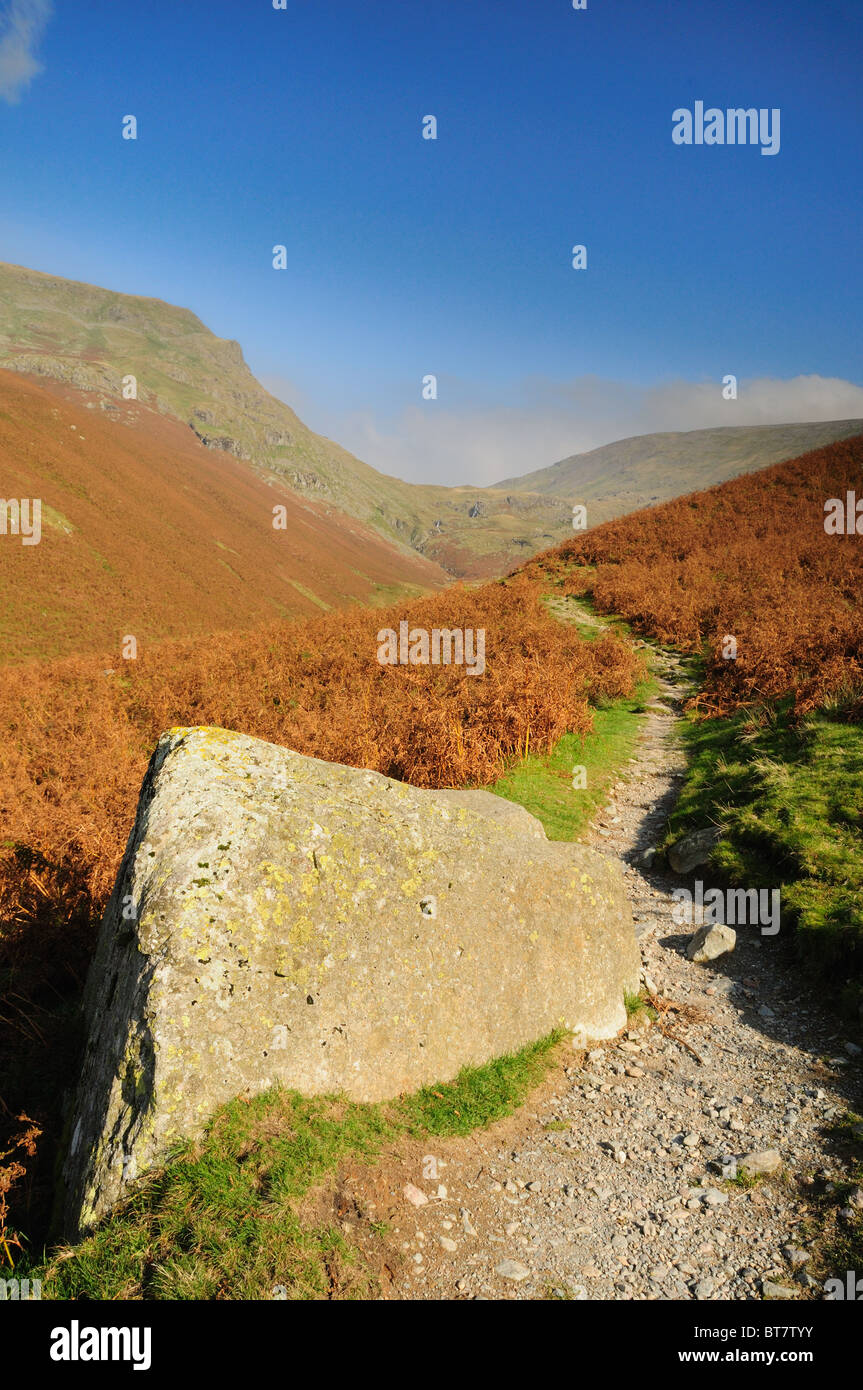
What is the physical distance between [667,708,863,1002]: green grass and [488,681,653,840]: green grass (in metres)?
1.61

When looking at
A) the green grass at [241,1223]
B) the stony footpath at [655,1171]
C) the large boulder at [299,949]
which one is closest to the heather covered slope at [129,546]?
the large boulder at [299,949]

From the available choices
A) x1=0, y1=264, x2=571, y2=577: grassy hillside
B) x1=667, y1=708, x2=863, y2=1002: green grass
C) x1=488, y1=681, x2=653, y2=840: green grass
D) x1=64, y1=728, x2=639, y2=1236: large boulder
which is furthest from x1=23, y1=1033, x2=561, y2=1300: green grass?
x1=0, y1=264, x2=571, y2=577: grassy hillside

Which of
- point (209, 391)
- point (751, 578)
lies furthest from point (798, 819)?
point (209, 391)

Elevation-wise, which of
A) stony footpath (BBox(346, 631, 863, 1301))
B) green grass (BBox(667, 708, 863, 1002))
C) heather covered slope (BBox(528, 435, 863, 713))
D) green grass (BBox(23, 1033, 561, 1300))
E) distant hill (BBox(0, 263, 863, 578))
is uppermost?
distant hill (BBox(0, 263, 863, 578))

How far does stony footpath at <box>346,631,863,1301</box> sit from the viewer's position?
362 centimetres

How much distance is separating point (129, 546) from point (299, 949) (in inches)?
1435

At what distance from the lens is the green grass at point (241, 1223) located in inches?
121

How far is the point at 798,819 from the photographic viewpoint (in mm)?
8555

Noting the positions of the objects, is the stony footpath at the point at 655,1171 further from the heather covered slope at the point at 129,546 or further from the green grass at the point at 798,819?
the heather covered slope at the point at 129,546

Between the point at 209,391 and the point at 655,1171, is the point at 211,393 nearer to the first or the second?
the point at 209,391

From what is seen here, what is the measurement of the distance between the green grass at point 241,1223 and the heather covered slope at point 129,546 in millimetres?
23702

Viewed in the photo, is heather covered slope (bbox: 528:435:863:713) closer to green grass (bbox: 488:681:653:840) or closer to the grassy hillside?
green grass (bbox: 488:681:653:840)

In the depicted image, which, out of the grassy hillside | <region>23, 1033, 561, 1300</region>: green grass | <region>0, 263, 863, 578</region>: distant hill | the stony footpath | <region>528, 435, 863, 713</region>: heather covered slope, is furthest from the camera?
the grassy hillside
